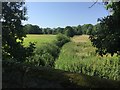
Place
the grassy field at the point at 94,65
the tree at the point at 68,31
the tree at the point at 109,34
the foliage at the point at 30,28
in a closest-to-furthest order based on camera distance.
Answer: the tree at the point at 109,34
the foliage at the point at 30,28
the grassy field at the point at 94,65
the tree at the point at 68,31

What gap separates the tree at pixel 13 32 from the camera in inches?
582

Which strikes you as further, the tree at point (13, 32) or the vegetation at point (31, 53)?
→ the tree at point (13, 32)

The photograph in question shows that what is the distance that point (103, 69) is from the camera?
28891 mm

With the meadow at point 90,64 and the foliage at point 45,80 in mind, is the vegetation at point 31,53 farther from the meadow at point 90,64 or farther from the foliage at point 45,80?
the meadow at point 90,64

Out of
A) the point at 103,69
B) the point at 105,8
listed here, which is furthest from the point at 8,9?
the point at 103,69

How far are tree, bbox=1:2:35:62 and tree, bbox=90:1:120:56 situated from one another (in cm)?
473

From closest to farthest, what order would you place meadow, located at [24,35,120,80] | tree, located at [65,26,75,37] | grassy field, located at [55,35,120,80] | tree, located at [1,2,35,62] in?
tree, located at [1,2,35,62]
grassy field, located at [55,35,120,80]
meadow, located at [24,35,120,80]
tree, located at [65,26,75,37]

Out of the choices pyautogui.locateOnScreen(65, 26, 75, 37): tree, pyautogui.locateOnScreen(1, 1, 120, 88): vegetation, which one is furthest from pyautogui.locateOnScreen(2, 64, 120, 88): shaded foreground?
pyautogui.locateOnScreen(65, 26, 75, 37): tree

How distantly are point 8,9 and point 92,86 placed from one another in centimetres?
776

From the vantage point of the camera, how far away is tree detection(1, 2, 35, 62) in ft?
48.5

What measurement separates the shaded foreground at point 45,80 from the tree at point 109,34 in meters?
2.19

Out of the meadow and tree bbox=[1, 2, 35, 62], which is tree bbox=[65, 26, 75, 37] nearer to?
the meadow

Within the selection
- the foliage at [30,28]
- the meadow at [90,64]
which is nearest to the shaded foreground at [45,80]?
the meadow at [90,64]

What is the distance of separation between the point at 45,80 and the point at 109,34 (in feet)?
13.0
